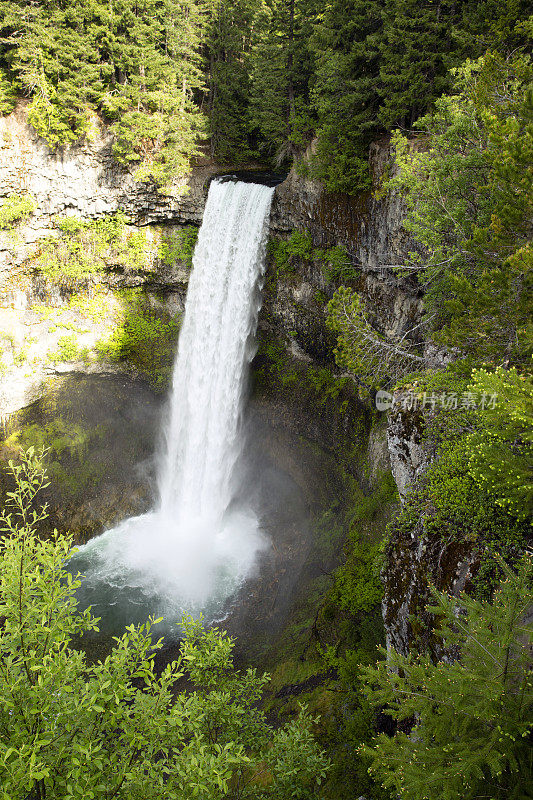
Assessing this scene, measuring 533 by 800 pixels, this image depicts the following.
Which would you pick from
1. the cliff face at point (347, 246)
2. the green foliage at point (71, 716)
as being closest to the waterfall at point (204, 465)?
the cliff face at point (347, 246)

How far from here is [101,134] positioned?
1822cm

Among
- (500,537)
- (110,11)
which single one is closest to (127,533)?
Answer: (500,537)

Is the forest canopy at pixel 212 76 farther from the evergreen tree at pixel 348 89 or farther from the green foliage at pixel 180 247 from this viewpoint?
the green foliage at pixel 180 247

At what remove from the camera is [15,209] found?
1752cm

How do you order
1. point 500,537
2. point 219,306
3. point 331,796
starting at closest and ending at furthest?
1. point 500,537
2. point 331,796
3. point 219,306

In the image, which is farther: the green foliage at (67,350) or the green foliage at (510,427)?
the green foliage at (67,350)

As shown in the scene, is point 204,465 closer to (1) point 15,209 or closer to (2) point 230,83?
(1) point 15,209

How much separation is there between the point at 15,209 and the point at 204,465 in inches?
533

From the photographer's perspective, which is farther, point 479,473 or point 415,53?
point 415,53

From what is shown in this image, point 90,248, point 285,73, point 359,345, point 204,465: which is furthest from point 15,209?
point 359,345

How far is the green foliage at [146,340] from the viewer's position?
65.9ft

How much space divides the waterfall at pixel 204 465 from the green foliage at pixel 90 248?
3.60 metres

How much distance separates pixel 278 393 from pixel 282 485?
4013 millimetres

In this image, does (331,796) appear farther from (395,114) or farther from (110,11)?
(110,11)
